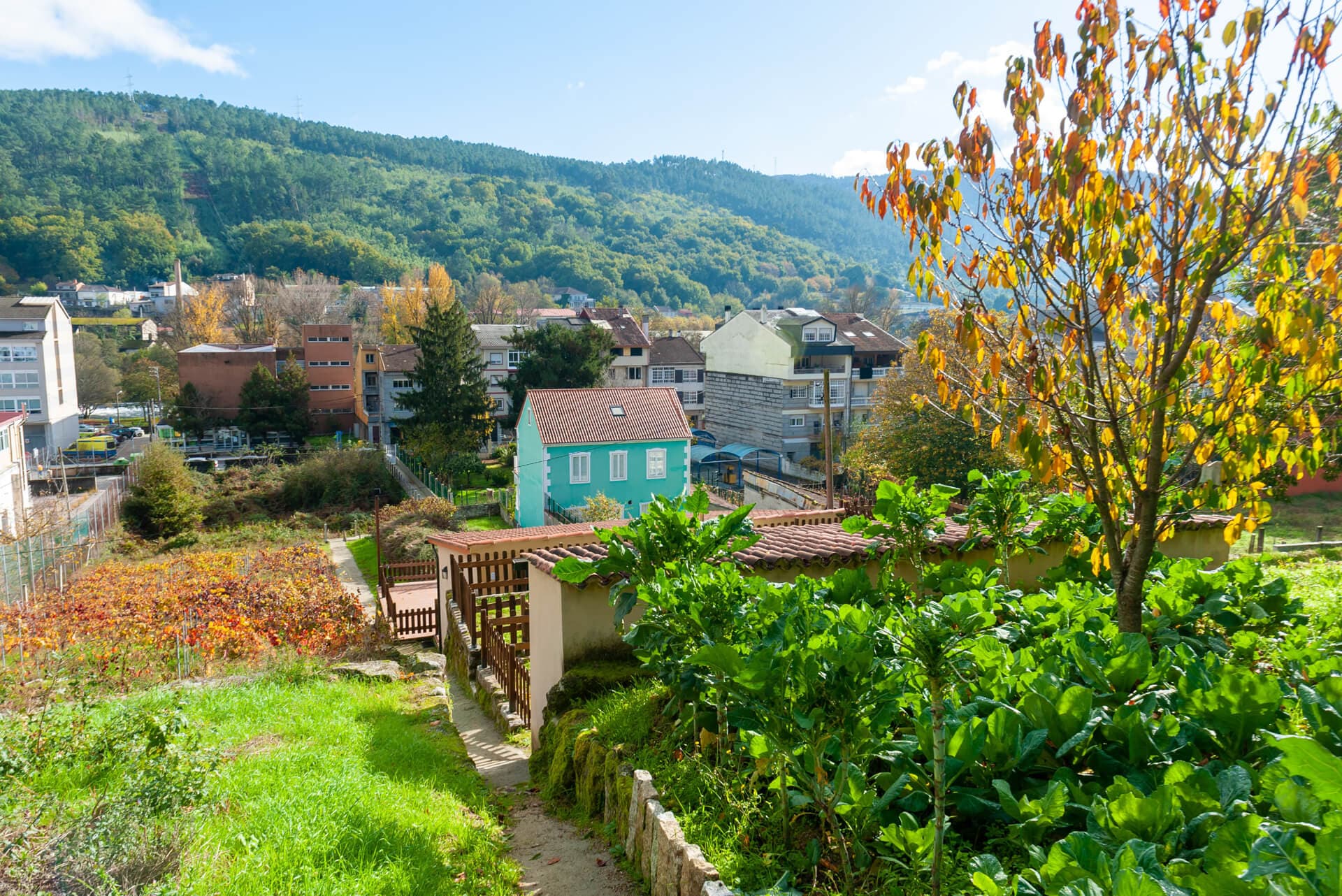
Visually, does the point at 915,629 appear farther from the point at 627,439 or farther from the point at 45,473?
the point at 45,473

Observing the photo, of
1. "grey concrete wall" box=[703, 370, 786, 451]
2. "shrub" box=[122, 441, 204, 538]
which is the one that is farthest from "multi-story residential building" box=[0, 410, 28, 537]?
"grey concrete wall" box=[703, 370, 786, 451]

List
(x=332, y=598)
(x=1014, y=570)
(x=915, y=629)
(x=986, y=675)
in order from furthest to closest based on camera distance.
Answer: (x=332, y=598) < (x=1014, y=570) < (x=986, y=675) < (x=915, y=629)

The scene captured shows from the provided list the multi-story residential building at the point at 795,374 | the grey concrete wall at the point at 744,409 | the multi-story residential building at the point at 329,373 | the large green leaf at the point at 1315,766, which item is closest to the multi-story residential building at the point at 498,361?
the multi-story residential building at the point at 329,373

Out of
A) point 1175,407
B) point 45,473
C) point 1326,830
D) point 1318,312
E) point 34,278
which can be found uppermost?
point 34,278

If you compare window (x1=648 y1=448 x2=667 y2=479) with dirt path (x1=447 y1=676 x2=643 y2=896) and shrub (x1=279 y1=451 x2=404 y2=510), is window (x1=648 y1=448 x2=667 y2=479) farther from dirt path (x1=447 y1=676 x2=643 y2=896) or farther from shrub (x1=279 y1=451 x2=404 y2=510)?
dirt path (x1=447 y1=676 x2=643 y2=896)

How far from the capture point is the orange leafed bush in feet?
35.0

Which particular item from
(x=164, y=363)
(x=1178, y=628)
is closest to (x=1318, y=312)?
(x=1178, y=628)

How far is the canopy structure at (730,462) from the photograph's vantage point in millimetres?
40750

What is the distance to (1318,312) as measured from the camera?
12.2 feet

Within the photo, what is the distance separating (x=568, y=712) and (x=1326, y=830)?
5.54 meters

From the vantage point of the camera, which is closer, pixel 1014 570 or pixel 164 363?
pixel 1014 570

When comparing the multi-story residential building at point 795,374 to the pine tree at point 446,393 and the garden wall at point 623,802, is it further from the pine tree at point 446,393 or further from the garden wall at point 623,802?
the garden wall at point 623,802

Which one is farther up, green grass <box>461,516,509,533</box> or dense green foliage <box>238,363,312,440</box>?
dense green foliage <box>238,363,312,440</box>

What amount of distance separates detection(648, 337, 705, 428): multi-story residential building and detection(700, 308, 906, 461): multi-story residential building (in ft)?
12.6
